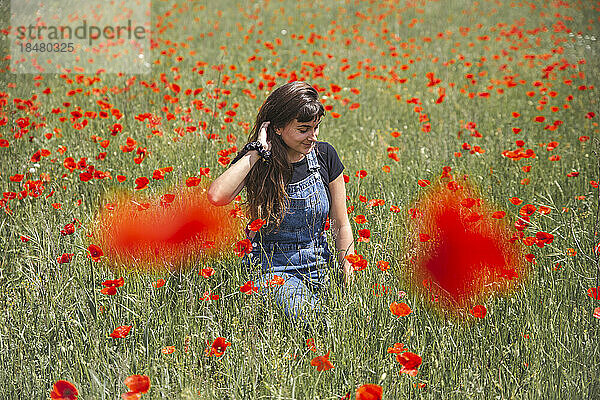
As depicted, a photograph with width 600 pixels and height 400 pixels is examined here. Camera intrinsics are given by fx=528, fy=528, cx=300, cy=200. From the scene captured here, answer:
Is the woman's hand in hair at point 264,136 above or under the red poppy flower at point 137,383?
above

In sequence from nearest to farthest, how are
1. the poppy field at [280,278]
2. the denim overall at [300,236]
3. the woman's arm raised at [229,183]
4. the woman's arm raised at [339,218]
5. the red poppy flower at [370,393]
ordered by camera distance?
the red poppy flower at [370,393] → the poppy field at [280,278] → the woman's arm raised at [229,183] → the denim overall at [300,236] → the woman's arm raised at [339,218]

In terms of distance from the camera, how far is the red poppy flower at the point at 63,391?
145cm

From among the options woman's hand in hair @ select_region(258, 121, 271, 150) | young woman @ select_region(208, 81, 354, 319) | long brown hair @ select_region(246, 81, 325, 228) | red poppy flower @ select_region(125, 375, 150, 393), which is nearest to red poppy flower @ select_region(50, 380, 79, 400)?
red poppy flower @ select_region(125, 375, 150, 393)

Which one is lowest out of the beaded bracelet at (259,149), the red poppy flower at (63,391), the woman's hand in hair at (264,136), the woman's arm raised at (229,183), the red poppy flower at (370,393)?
the red poppy flower at (63,391)

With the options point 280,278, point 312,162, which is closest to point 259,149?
point 312,162

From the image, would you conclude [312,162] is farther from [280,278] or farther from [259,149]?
[280,278]

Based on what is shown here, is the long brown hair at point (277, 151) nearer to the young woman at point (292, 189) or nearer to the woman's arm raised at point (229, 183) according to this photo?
the young woman at point (292, 189)

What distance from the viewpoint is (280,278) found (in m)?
2.08

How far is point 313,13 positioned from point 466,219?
878 centimetres

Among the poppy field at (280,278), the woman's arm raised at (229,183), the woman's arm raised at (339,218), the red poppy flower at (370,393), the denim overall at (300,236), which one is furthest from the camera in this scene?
the woman's arm raised at (339,218)

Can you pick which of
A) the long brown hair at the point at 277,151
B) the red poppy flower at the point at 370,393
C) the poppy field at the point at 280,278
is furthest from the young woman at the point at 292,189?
the red poppy flower at the point at 370,393

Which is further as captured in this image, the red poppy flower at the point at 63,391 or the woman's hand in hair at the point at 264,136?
the woman's hand in hair at the point at 264,136

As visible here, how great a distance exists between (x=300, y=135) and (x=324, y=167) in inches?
10.4

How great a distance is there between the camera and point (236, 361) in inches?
75.7
